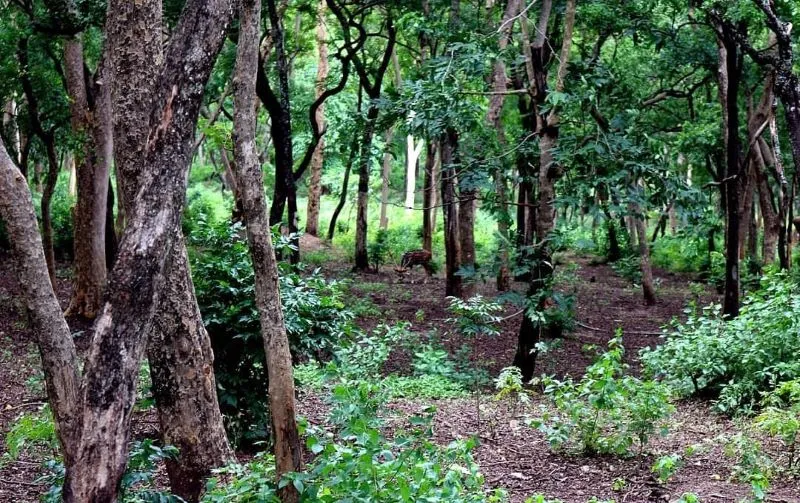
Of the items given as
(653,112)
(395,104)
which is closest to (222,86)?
(395,104)

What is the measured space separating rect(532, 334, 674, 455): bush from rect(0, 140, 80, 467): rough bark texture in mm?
3361

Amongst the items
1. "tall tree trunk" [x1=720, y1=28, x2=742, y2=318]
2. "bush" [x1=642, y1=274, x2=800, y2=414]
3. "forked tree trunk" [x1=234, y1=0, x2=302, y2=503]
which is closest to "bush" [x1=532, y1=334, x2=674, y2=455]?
"bush" [x1=642, y1=274, x2=800, y2=414]

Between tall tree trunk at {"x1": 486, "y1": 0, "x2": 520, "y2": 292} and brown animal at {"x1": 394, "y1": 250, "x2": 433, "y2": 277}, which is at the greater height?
tall tree trunk at {"x1": 486, "y1": 0, "x2": 520, "y2": 292}

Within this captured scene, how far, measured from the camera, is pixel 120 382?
151 inches

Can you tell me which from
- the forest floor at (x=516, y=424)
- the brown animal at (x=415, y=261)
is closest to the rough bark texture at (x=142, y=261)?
the forest floor at (x=516, y=424)

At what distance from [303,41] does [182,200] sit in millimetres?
15413

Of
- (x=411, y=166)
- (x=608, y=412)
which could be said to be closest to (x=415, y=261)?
(x=411, y=166)

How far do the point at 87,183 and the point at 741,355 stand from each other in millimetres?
9398

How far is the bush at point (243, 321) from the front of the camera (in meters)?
6.68

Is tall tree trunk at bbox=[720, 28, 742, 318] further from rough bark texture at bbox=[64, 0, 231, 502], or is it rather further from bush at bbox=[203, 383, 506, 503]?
rough bark texture at bbox=[64, 0, 231, 502]

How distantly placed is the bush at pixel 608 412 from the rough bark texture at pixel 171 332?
250 centimetres

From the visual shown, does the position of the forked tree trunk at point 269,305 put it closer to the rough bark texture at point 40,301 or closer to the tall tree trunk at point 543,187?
the rough bark texture at point 40,301

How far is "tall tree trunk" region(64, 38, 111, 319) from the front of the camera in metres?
11.8

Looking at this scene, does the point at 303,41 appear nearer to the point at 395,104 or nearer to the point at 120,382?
the point at 395,104
